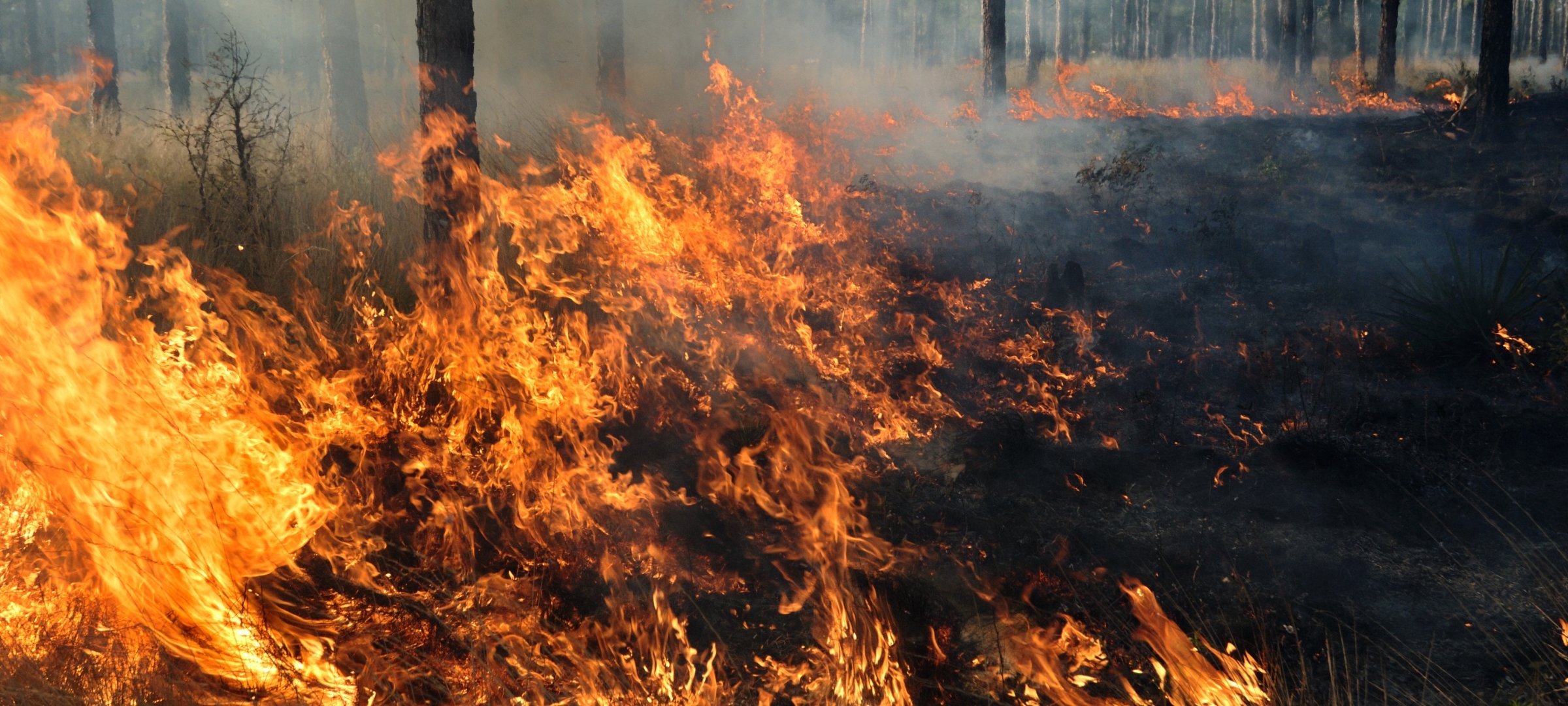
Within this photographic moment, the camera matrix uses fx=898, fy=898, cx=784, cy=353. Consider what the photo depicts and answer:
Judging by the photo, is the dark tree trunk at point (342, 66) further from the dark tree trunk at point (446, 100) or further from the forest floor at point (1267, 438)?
the dark tree trunk at point (446, 100)

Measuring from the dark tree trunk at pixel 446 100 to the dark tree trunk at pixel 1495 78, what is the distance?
33.6 feet

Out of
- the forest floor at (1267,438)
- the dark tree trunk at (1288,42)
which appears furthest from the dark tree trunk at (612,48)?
the dark tree trunk at (1288,42)

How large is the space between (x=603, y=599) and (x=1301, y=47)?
80.0ft

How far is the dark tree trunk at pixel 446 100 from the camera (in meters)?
5.24

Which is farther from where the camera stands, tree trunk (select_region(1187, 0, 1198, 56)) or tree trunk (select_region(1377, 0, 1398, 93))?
tree trunk (select_region(1187, 0, 1198, 56))

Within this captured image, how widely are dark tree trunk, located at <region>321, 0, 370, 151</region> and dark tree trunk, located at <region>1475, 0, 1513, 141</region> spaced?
13.0 metres

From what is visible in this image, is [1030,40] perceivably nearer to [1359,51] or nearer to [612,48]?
[1359,51]

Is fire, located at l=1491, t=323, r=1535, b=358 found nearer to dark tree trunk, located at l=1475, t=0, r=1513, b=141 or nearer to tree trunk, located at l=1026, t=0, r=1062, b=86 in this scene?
dark tree trunk, located at l=1475, t=0, r=1513, b=141

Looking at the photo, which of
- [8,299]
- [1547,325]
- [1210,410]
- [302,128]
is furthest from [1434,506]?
[302,128]

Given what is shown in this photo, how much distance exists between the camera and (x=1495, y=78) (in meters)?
9.60

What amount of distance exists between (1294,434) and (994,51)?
1039 centimetres

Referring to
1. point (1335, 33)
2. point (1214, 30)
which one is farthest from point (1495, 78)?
point (1214, 30)

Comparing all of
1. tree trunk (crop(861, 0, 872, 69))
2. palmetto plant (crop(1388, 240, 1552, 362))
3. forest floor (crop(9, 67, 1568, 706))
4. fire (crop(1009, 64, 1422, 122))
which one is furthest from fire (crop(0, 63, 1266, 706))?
tree trunk (crop(861, 0, 872, 69))

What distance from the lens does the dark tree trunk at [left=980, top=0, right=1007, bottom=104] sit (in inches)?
558
